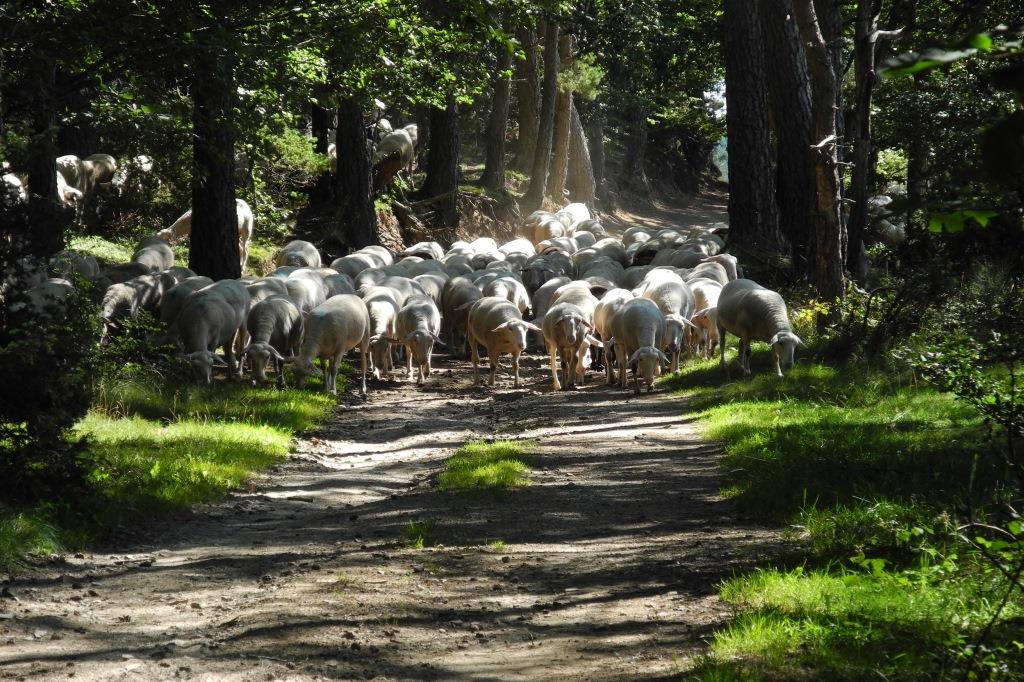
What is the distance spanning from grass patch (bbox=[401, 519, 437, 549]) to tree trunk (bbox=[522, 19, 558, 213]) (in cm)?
3002

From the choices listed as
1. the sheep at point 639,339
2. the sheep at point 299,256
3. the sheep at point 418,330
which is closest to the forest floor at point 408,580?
the sheep at point 639,339

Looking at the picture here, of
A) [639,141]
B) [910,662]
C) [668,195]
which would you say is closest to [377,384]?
[910,662]

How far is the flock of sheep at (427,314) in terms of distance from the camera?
665 inches

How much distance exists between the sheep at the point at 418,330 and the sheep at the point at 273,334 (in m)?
1.82

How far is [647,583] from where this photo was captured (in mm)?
7164

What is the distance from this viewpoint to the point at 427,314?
1972cm

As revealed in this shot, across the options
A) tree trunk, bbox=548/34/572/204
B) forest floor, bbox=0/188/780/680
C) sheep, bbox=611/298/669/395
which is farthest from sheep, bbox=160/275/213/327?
tree trunk, bbox=548/34/572/204

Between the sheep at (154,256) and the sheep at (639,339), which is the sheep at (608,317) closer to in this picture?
the sheep at (639,339)

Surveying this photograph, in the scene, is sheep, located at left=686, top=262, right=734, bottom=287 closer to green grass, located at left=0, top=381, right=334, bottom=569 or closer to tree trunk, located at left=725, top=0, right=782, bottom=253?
tree trunk, located at left=725, top=0, right=782, bottom=253

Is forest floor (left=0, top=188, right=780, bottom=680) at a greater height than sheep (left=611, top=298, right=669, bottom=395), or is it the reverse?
sheep (left=611, top=298, right=669, bottom=395)

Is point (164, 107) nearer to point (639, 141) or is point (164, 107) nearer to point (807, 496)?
point (807, 496)

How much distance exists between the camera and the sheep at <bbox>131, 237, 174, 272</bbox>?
75.6ft

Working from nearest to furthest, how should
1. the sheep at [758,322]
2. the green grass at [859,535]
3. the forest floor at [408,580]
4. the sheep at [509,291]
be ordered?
the green grass at [859,535], the forest floor at [408,580], the sheep at [758,322], the sheep at [509,291]

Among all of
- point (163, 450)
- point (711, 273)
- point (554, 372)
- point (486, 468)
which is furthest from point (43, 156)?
point (711, 273)
